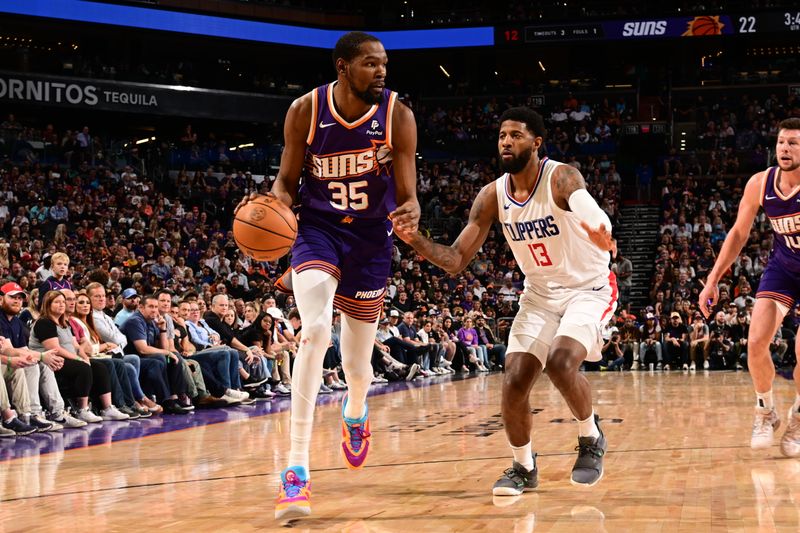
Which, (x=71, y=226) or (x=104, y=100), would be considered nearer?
(x=71, y=226)

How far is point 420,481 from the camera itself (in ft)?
17.4

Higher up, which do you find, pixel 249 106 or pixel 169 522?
pixel 249 106

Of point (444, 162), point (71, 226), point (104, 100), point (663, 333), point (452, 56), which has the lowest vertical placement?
point (663, 333)

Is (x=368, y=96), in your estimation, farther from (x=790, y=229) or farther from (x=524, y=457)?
(x=790, y=229)

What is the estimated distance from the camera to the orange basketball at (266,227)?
443 cm

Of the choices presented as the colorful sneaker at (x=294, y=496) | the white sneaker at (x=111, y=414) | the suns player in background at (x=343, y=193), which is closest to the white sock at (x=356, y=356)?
the suns player in background at (x=343, y=193)

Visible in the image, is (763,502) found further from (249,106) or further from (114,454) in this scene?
(249,106)

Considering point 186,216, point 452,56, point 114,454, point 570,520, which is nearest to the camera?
point 570,520

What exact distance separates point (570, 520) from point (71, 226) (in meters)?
18.0

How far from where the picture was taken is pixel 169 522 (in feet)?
13.6

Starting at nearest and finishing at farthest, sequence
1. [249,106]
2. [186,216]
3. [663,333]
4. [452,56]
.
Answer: [663,333] < [186,216] < [249,106] < [452,56]

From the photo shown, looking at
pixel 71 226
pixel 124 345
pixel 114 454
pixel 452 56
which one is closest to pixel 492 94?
pixel 452 56

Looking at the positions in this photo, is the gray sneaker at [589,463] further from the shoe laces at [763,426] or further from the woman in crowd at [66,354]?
the woman in crowd at [66,354]

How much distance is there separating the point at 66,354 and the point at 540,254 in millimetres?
5307
